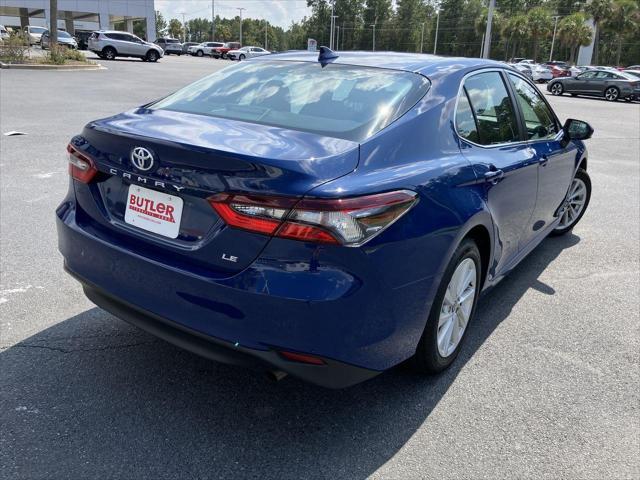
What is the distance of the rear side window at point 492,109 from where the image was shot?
3.35m

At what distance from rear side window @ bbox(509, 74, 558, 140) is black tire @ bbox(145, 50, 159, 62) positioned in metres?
38.6

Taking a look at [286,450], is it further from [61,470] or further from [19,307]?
[19,307]

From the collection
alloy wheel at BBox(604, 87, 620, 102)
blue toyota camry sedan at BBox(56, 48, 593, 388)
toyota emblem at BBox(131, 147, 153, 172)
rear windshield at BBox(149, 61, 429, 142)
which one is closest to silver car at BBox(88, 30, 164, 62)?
alloy wheel at BBox(604, 87, 620, 102)

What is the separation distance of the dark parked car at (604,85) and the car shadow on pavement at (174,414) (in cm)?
2858

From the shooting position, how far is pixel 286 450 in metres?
2.53

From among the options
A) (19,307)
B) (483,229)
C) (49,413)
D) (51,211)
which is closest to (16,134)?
(51,211)

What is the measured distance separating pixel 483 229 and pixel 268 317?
4.84ft

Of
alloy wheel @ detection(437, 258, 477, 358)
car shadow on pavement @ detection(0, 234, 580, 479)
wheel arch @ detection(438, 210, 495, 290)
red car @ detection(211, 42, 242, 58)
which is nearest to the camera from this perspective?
car shadow on pavement @ detection(0, 234, 580, 479)

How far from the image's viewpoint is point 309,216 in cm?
218

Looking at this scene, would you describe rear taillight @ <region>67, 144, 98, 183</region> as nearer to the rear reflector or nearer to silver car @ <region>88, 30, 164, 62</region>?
the rear reflector

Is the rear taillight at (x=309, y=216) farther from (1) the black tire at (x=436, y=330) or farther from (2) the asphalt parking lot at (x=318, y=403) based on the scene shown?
(2) the asphalt parking lot at (x=318, y=403)

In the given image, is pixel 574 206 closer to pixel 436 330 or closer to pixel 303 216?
pixel 436 330

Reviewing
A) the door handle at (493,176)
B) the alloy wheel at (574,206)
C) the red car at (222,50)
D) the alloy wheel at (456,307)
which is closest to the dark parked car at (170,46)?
the red car at (222,50)

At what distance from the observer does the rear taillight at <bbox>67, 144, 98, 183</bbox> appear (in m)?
2.77
